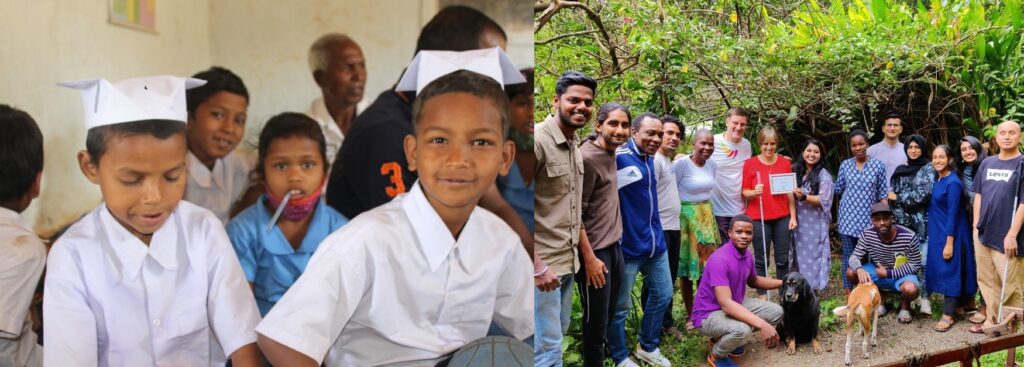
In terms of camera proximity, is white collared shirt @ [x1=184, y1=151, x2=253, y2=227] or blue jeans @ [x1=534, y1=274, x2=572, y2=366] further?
blue jeans @ [x1=534, y1=274, x2=572, y2=366]

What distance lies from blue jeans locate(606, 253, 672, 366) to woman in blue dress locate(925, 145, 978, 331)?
194cm

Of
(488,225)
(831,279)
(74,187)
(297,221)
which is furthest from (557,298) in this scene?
(831,279)

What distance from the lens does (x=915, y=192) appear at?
193 inches

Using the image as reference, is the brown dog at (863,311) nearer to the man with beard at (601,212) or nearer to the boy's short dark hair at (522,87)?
the man with beard at (601,212)

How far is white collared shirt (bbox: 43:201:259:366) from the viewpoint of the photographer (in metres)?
1.87

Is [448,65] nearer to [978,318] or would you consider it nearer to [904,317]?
[904,317]

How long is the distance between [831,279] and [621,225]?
2.24m

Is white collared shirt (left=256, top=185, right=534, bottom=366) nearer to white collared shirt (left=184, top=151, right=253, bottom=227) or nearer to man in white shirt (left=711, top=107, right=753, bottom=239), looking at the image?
white collared shirt (left=184, top=151, right=253, bottom=227)

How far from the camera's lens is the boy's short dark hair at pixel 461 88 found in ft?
6.25

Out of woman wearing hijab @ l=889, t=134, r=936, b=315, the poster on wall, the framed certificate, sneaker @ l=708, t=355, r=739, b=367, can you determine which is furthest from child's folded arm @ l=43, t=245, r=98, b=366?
woman wearing hijab @ l=889, t=134, r=936, b=315

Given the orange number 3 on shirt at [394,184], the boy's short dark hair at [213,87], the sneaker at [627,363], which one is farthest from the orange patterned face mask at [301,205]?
the sneaker at [627,363]

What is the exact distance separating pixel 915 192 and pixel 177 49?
4388mm

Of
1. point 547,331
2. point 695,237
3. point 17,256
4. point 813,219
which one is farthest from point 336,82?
point 813,219

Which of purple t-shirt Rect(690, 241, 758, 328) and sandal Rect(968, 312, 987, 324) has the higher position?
purple t-shirt Rect(690, 241, 758, 328)
